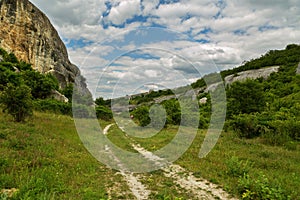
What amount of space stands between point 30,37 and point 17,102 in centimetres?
4908

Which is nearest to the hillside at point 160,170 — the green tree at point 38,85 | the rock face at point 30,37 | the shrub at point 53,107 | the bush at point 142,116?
the bush at point 142,116

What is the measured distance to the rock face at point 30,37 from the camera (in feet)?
190

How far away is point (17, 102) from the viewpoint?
19359 millimetres

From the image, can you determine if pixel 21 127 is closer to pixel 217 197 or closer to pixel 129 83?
pixel 129 83

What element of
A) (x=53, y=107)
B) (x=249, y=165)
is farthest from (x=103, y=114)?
(x=249, y=165)

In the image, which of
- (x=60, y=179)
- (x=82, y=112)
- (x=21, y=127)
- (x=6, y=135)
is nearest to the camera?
(x=60, y=179)

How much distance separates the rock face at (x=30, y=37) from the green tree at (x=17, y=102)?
43.6 meters

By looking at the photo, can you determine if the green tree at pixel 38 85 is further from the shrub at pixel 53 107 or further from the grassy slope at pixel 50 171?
the grassy slope at pixel 50 171

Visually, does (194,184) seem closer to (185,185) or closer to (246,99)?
(185,185)

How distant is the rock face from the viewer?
58.0 meters

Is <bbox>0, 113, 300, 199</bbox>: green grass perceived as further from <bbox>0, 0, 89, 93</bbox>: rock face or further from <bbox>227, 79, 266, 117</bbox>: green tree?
<bbox>0, 0, 89, 93</bbox>: rock face

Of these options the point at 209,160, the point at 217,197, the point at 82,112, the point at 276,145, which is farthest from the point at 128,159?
the point at 82,112

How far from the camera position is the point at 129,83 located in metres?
15.6

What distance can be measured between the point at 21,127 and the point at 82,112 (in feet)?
72.1
